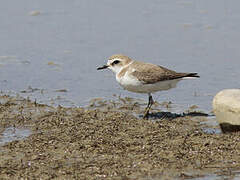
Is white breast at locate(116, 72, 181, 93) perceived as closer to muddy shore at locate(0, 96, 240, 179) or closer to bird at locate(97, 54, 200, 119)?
bird at locate(97, 54, 200, 119)

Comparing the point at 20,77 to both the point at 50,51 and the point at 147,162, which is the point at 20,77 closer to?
the point at 50,51

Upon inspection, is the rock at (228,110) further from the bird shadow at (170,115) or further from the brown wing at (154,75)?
the brown wing at (154,75)

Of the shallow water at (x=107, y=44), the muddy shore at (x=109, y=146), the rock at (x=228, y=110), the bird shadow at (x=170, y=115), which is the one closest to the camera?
the muddy shore at (x=109, y=146)

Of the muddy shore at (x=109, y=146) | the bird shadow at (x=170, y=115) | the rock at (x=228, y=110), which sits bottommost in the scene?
the bird shadow at (x=170, y=115)

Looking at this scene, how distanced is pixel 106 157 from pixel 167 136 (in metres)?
1.17

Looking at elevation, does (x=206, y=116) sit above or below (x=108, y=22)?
below

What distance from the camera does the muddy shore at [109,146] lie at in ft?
20.6

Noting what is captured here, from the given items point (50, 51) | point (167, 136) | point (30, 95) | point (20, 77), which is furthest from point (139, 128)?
point (50, 51)

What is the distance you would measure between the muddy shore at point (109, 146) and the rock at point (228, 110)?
183 mm

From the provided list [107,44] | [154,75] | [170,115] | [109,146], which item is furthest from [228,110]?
[107,44]

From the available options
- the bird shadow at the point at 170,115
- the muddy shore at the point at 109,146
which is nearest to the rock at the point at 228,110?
the muddy shore at the point at 109,146

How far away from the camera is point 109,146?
23.4 ft

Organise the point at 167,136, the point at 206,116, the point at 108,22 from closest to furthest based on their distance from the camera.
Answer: the point at 167,136
the point at 206,116
the point at 108,22

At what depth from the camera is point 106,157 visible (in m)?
6.73
